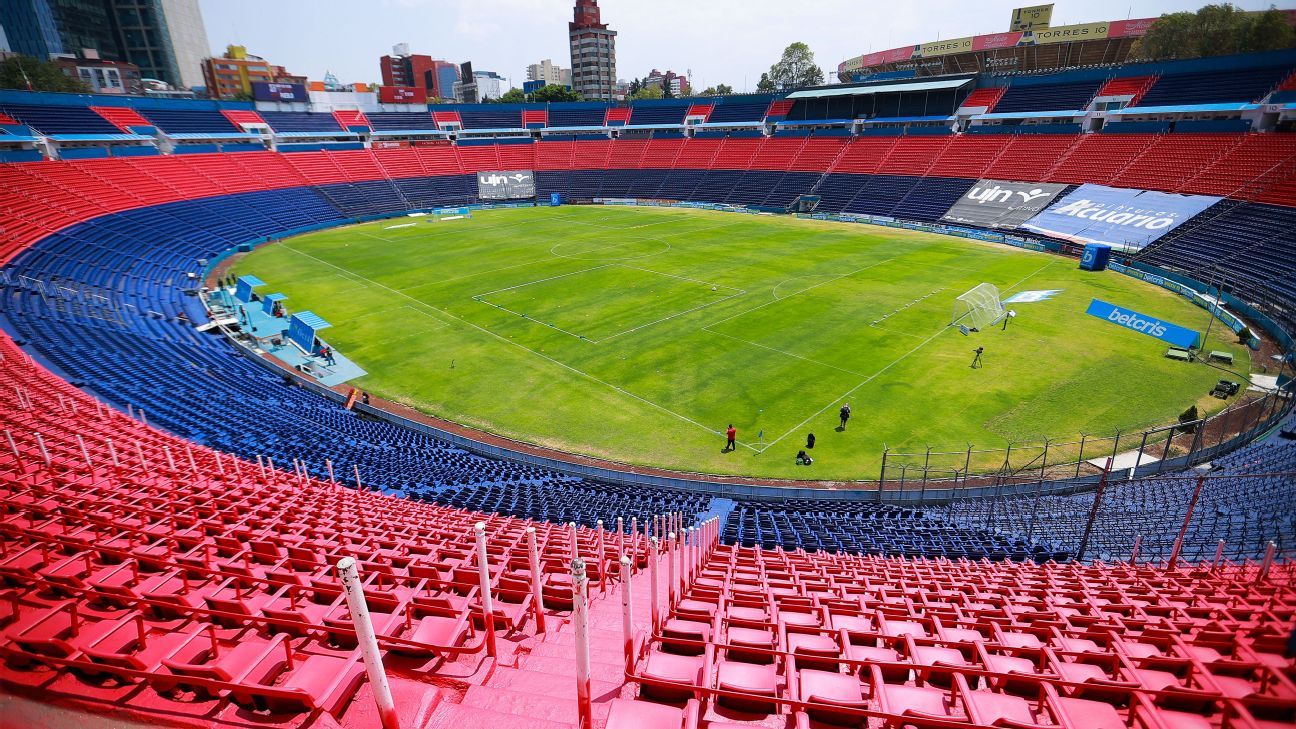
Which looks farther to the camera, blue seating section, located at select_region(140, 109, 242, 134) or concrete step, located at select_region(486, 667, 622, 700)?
blue seating section, located at select_region(140, 109, 242, 134)

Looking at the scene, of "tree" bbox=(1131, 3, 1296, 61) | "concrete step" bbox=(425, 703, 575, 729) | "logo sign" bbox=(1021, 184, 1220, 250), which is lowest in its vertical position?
"logo sign" bbox=(1021, 184, 1220, 250)

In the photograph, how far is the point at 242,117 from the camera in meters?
78.8

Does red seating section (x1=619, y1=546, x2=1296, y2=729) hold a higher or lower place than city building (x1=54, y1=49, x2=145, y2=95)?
lower

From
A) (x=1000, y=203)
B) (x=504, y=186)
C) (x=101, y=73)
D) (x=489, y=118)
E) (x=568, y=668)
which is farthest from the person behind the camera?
(x=101, y=73)

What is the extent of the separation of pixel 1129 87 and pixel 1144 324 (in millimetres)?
46223

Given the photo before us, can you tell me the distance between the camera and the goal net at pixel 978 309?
34531mm

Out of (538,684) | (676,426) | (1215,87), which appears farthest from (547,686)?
(1215,87)

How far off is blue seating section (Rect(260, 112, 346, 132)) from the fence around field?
9009 cm

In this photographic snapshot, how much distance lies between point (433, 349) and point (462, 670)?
30366mm

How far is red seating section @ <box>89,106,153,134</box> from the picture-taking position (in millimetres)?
65250

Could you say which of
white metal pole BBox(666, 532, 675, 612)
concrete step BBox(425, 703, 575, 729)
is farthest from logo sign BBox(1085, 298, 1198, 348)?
concrete step BBox(425, 703, 575, 729)

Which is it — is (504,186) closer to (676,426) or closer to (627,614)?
(676,426)

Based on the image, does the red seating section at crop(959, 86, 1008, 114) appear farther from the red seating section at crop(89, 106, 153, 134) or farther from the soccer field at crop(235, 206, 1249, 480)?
the red seating section at crop(89, 106, 153, 134)

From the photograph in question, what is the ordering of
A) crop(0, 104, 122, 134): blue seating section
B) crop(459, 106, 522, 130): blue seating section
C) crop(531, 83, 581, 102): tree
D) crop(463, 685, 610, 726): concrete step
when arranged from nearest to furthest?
crop(463, 685, 610, 726): concrete step < crop(0, 104, 122, 134): blue seating section < crop(459, 106, 522, 130): blue seating section < crop(531, 83, 581, 102): tree
